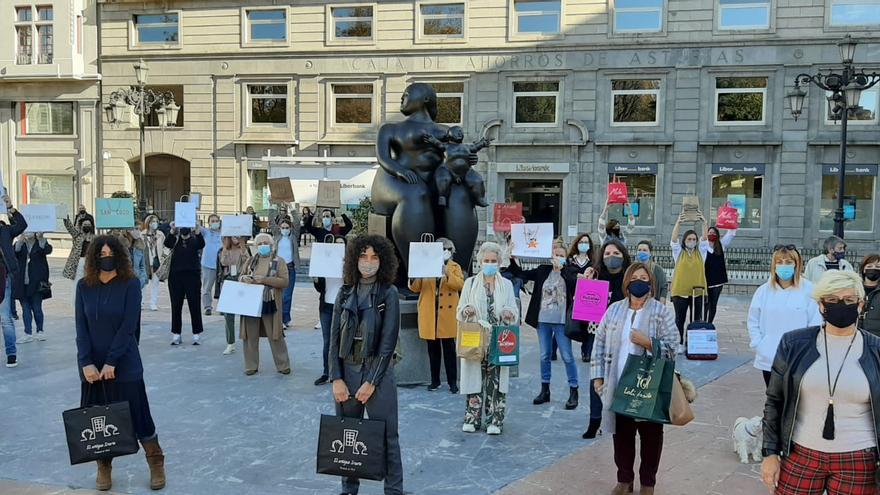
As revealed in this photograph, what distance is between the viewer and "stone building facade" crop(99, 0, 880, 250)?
27156mm

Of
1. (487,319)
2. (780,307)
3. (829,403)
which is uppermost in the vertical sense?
(780,307)

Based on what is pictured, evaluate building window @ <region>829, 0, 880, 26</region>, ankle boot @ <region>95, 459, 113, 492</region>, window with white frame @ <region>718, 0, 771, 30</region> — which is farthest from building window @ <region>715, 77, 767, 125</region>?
ankle boot @ <region>95, 459, 113, 492</region>

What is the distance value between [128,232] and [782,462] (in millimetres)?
11655

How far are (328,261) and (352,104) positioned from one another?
913 inches

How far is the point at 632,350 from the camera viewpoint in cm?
532

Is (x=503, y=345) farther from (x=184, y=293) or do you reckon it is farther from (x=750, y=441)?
(x=184, y=293)

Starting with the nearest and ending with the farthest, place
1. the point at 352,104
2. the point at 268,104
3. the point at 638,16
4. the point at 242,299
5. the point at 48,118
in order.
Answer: the point at 242,299 < the point at 638,16 < the point at 352,104 < the point at 268,104 < the point at 48,118

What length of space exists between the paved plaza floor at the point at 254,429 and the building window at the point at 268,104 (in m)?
21.9

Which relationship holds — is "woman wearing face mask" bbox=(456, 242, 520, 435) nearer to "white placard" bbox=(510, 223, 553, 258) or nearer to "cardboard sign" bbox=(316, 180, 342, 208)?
"white placard" bbox=(510, 223, 553, 258)

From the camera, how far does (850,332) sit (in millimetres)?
3689

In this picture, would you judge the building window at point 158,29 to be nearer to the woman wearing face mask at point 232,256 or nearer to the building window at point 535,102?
the building window at point 535,102

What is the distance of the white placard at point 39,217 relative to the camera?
37.0 feet

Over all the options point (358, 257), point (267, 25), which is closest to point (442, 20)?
point (267, 25)

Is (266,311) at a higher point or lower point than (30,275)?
lower
